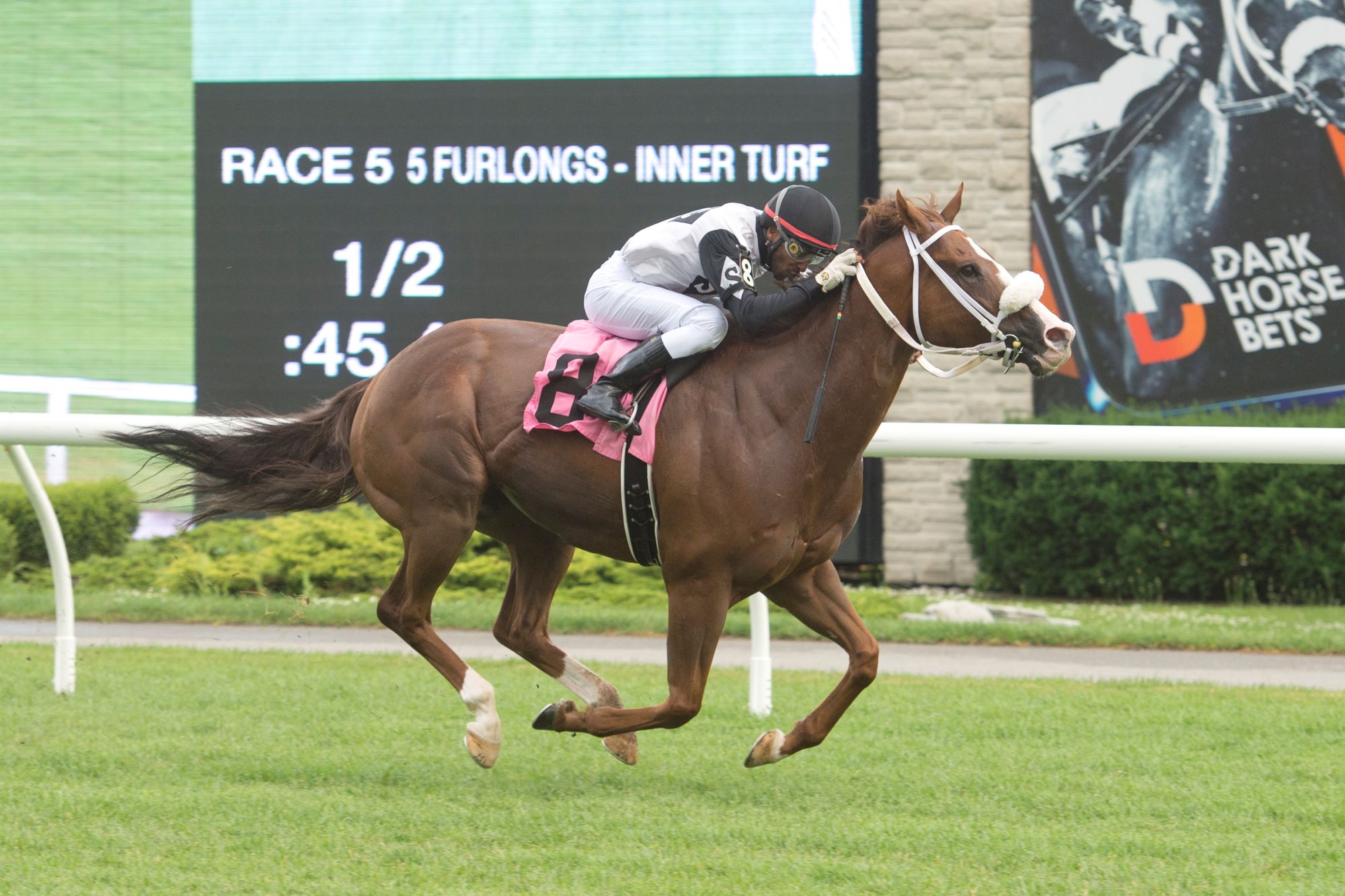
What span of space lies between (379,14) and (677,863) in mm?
8173

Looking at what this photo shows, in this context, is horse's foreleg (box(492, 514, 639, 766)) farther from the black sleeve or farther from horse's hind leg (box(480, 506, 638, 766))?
the black sleeve

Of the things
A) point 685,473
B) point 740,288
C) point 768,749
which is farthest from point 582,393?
point 768,749

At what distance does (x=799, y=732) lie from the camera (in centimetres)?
452

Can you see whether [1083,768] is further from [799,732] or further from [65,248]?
[65,248]

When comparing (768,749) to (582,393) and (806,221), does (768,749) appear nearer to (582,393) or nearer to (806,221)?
(582,393)

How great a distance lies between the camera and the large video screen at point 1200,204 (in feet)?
34.0

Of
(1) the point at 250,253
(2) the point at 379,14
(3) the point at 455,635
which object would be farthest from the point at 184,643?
(2) the point at 379,14

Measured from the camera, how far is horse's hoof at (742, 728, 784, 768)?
4543mm

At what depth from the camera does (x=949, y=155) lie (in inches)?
424

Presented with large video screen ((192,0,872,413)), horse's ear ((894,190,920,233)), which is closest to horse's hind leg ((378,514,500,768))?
horse's ear ((894,190,920,233))

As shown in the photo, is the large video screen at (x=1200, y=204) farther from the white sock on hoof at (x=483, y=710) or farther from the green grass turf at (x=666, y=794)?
the white sock on hoof at (x=483, y=710)

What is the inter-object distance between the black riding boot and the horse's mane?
0.69m

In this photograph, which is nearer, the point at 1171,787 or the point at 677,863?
the point at 677,863

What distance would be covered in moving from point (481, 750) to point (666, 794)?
61cm
